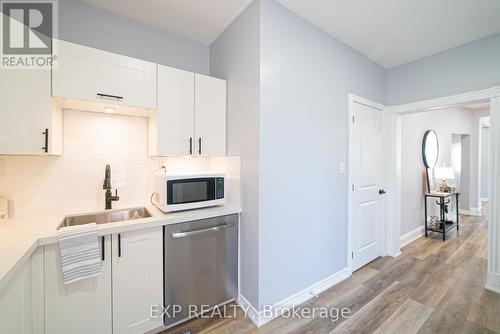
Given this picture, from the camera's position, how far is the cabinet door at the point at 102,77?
147cm

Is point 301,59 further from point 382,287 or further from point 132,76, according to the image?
point 382,287

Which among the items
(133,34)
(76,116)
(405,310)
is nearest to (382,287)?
(405,310)

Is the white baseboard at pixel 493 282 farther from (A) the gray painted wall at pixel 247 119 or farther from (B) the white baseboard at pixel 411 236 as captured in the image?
(A) the gray painted wall at pixel 247 119

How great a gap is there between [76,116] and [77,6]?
3.16 ft

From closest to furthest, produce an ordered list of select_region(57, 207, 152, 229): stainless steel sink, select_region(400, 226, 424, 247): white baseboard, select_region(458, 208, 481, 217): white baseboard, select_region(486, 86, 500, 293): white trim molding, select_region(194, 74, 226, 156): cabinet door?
select_region(57, 207, 152, 229): stainless steel sink < select_region(194, 74, 226, 156): cabinet door < select_region(486, 86, 500, 293): white trim molding < select_region(400, 226, 424, 247): white baseboard < select_region(458, 208, 481, 217): white baseboard

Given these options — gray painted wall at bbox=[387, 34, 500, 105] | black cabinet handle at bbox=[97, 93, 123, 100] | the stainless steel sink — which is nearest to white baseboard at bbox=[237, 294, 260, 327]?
the stainless steel sink

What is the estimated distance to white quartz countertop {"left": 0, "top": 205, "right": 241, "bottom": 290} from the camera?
1.02m

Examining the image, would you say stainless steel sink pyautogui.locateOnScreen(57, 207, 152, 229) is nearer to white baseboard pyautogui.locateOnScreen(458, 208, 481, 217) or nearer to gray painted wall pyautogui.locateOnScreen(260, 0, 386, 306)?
gray painted wall pyautogui.locateOnScreen(260, 0, 386, 306)

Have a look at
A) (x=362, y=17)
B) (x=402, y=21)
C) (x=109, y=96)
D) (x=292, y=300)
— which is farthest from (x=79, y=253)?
(x=402, y=21)

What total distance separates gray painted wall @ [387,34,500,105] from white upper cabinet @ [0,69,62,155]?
3.90 meters

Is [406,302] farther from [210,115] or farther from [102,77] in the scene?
[102,77]

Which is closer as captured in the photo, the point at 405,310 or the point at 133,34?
the point at 405,310

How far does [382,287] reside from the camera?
2279 millimetres

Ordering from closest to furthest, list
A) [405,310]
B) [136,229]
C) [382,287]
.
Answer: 1. [136,229]
2. [405,310]
3. [382,287]
